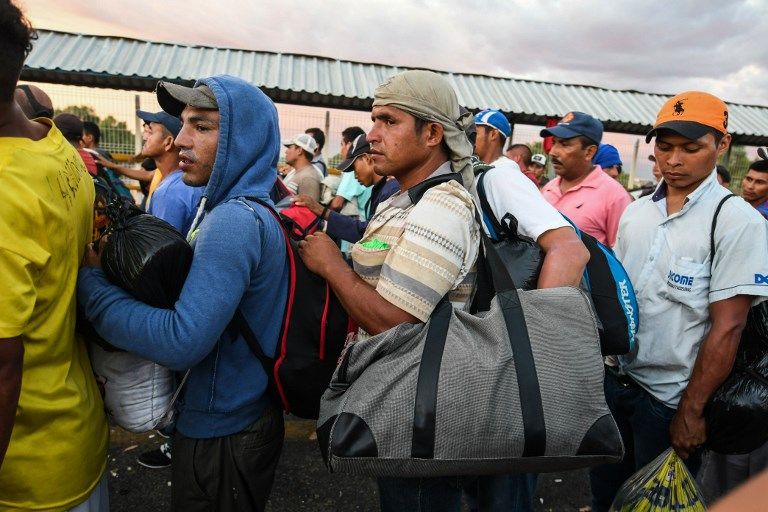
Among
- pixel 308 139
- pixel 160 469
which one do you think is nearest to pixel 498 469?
pixel 160 469

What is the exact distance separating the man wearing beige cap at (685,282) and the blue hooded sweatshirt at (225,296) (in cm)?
159

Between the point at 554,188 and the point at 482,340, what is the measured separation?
2934 millimetres

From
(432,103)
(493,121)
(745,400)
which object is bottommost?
(745,400)

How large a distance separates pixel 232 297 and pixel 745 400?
6.33 feet

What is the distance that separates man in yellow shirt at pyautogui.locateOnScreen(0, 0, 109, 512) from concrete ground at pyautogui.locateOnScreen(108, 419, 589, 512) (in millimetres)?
1655

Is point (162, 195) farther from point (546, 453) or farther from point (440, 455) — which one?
point (546, 453)

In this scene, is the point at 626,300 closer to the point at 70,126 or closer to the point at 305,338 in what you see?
the point at 305,338

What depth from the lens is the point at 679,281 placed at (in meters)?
2.01

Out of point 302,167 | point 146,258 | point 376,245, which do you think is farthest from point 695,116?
point 302,167

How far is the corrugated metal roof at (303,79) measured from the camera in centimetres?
893

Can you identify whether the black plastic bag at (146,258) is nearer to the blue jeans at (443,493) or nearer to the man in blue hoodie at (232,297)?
the man in blue hoodie at (232,297)

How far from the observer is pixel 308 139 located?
6211 mm

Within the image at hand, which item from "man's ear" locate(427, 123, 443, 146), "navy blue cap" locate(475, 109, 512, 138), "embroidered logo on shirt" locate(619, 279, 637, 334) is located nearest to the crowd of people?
"man's ear" locate(427, 123, 443, 146)

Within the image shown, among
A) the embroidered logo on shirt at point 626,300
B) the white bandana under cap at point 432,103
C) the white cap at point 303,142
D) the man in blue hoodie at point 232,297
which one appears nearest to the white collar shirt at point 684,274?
the embroidered logo on shirt at point 626,300
